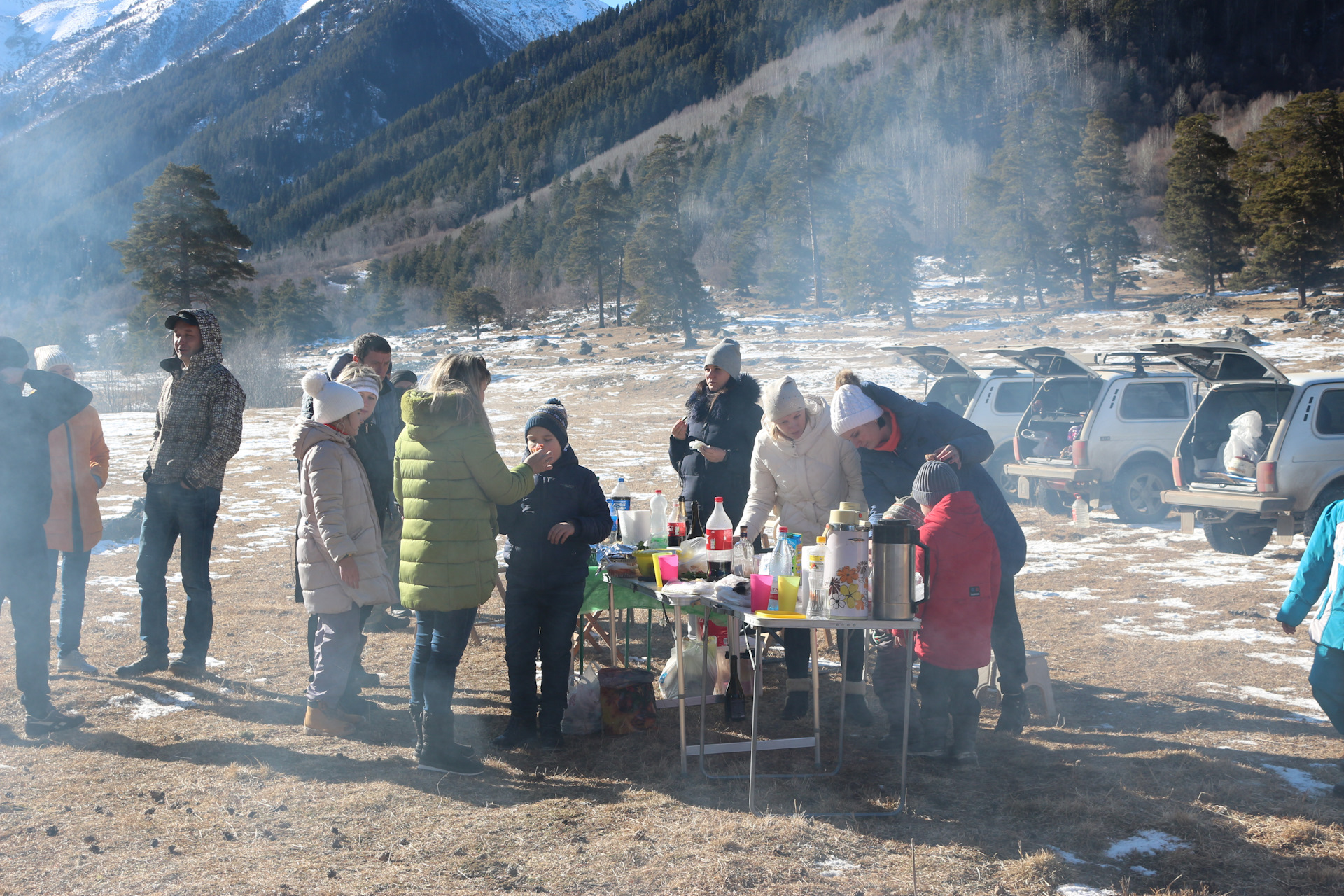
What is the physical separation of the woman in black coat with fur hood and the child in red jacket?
1533 millimetres

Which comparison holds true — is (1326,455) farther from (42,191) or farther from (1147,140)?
(42,191)

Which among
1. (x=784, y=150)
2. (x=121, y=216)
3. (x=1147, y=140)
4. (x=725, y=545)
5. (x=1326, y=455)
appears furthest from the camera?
(x=121, y=216)

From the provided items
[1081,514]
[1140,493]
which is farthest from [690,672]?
[1140,493]

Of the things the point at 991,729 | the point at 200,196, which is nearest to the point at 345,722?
the point at 991,729

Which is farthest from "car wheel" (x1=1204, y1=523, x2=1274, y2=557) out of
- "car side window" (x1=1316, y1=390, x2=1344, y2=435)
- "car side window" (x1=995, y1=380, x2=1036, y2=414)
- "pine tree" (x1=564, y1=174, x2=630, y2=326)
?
"pine tree" (x1=564, y1=174, x2=630, y2=326)

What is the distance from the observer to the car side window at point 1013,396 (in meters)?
12.2

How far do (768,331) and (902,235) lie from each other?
7.49 meters

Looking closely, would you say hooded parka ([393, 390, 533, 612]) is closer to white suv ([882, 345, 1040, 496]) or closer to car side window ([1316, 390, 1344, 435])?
car side window ([1316, 390, 1344, 435])

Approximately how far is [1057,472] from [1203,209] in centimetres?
3741

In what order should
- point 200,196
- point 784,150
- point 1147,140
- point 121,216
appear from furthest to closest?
point 121,216 → point 1147,140 → point 784,150 → point 200,196

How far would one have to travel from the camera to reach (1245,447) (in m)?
8.79

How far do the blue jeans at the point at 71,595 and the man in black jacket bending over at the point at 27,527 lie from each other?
0.80 m

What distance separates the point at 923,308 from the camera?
4556 cm

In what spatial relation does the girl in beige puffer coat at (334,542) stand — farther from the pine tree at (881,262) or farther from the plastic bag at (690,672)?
the pine tree at (881,262)
